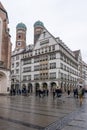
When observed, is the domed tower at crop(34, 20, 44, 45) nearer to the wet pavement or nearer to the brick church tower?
the brick church tower

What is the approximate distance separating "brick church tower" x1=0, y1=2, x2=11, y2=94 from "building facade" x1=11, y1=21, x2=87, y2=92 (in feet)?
79.2

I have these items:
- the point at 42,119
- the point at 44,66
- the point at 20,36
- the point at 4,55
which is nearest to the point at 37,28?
the point at 20,36

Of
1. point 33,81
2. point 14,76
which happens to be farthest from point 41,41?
point 14,76

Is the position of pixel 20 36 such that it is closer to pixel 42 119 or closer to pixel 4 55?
pixel 4 55

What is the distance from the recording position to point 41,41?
67.2 metres

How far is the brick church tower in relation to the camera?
37.8m

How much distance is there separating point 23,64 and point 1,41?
3571 cm

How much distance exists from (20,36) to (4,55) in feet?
166

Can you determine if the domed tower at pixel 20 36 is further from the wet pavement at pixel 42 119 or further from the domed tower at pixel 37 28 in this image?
the wet pavement at pixel 42 119

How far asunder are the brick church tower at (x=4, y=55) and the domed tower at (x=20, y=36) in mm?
45281

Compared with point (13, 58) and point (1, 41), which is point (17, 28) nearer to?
point (13, 58)

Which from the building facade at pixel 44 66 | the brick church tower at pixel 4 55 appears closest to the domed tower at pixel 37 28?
the building facade at pixel 44 66

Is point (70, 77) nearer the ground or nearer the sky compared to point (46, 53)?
nearer the ground

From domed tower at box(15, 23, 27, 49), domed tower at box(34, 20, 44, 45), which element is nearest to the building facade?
domed tower at box(15, 23, 27, 49)
